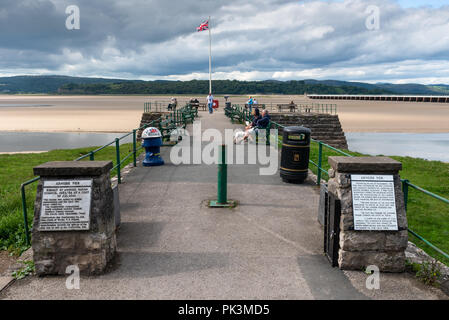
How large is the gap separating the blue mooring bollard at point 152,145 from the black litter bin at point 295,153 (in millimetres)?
4114

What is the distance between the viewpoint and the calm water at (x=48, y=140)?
2973 centimetres

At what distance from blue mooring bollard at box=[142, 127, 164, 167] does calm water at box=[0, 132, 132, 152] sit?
66.5ft

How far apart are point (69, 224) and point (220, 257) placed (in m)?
2.14

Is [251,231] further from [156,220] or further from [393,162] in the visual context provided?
[393,162]

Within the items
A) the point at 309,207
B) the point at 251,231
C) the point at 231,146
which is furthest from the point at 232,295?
the point at 231,146

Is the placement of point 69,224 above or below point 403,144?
above

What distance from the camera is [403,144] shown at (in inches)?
1341

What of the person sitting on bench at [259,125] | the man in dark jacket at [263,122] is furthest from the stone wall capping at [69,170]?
the man in dark jacket at [263,122]

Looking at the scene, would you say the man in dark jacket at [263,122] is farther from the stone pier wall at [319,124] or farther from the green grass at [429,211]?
the stone pier wall at [319,124]

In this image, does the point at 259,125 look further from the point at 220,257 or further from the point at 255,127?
the point at 220,257

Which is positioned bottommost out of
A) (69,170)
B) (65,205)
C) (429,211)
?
(429,211)

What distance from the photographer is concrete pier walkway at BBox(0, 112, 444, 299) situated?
14.4 ft

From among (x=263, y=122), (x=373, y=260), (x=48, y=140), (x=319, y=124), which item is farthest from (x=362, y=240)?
(x=48, y=140)

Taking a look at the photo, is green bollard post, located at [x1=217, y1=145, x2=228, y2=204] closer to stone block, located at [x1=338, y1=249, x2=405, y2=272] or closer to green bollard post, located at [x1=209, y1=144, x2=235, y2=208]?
green bollard post, located at [x1=209, y1=144, x2=235, y2=208]
